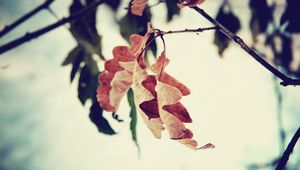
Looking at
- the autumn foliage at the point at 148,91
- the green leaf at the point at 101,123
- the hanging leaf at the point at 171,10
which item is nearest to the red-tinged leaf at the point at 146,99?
the autumn foliage at the point at 148,91

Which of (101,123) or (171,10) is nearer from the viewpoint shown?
(101,123)

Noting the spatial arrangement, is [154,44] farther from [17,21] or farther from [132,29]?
[17,21]

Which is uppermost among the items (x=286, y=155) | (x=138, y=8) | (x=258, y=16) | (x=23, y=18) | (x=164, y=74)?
(x=23, y=18)

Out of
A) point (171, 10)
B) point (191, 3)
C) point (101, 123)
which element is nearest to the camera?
point (191, 3)

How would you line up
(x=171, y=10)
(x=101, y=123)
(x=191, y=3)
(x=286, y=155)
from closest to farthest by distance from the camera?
1. (x=286, y=155)
2. (x=191, y=3)
3. (x=101, y=123)
4. (x=171, y=10)

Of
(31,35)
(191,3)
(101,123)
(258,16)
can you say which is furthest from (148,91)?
(258,16)

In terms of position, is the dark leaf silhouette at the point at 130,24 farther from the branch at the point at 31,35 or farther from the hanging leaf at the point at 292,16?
the hanging leaf at the point at 292,16

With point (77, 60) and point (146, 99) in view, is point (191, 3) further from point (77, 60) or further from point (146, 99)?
point (77, 60)
